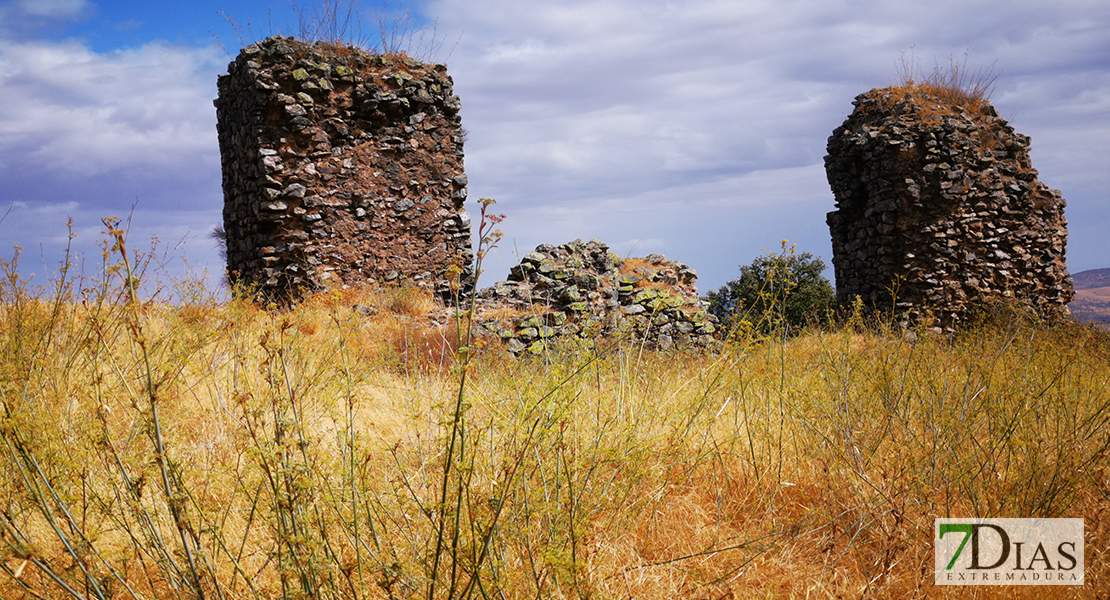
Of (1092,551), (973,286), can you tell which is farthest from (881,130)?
(1092,551)

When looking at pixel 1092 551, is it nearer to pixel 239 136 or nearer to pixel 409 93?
pixel 409 93

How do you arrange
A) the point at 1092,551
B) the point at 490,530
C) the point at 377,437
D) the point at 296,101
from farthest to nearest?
the point at 296,101 → the point at 377,437 → the point at 1092,551 → the point at 490,530

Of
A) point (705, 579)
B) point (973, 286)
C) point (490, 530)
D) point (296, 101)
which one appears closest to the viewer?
point (490, 530)

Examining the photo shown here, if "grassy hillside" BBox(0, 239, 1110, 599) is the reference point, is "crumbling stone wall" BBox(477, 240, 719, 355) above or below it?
above

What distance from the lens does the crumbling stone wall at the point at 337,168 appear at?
9.46 m

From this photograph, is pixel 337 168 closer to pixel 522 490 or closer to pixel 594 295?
pixel 594 295

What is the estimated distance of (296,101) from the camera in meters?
9.52

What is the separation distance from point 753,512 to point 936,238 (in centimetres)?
966

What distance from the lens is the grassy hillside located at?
6.09 ft
